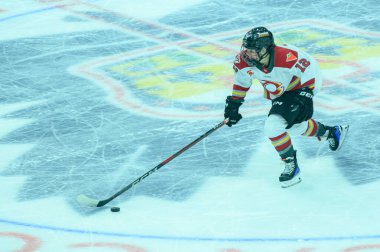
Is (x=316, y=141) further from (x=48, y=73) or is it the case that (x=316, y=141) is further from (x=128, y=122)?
(x=48, y=73)

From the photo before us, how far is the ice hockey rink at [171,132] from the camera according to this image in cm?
497

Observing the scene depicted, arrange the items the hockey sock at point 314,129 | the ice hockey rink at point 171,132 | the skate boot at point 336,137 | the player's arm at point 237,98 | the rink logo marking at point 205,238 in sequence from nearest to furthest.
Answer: the rink logo marking at point 205,238 < the ice hockey rink at point 171,132 < the player's arm at point 237,98 < the hockey sock at point 314,129 < the skate boot at point 336,137

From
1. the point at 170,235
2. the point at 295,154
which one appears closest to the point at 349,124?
the point at 295,154

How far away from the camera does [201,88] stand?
7.35 metres

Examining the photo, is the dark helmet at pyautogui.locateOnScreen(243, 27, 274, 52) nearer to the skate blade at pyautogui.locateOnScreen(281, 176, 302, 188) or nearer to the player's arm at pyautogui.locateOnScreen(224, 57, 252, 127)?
the player's arm at pyautogui.locateOnScreen(224, 57, 252, 127)

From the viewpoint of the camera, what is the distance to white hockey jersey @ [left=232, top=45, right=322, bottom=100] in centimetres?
537

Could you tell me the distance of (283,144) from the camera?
5414mm

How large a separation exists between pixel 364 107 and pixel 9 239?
3.00m

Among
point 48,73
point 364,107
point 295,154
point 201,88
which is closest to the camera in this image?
point 295,154

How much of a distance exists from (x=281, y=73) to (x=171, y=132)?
1.33 metres

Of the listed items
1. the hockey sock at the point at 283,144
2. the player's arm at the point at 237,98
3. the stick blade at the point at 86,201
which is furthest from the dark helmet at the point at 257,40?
the stick blade at the point at 86,201

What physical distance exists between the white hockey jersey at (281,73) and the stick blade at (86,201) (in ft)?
3.59

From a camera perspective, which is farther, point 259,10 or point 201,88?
point 259,10

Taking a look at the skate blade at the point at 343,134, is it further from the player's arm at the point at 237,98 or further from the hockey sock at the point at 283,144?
the player's arm at the point at 237,98
